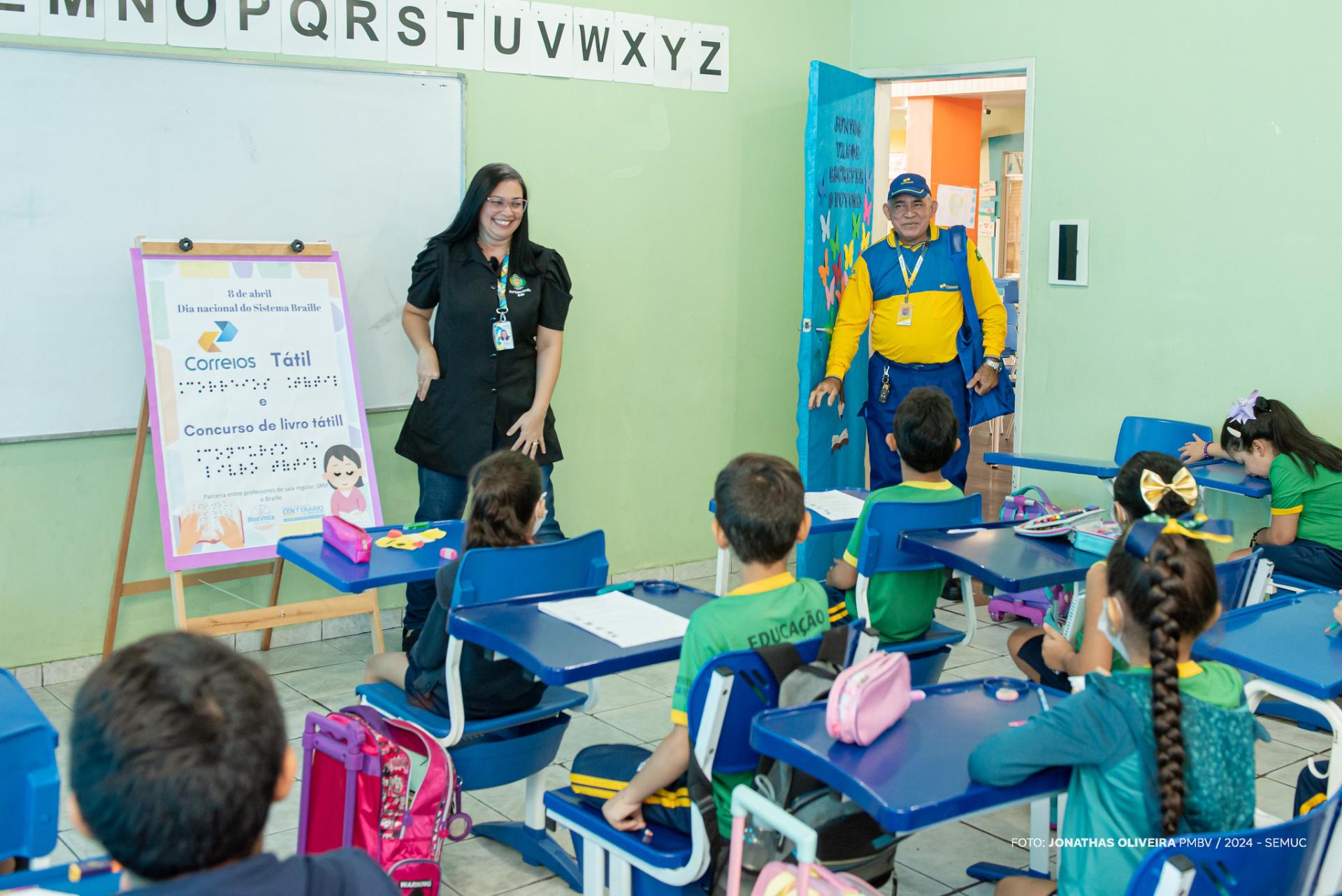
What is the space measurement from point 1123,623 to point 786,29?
173 inches

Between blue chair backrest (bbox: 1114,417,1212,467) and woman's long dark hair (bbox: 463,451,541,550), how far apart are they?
287cm

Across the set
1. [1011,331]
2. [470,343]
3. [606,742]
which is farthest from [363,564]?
[1011,331]

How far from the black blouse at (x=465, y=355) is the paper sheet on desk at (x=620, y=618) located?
175 centimetres

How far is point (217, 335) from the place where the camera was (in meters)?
4.00

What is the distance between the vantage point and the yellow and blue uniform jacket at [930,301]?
4969 millimetres

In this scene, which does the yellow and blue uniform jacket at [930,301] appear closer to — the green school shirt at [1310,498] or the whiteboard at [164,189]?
the green school shirt at [1310,498]

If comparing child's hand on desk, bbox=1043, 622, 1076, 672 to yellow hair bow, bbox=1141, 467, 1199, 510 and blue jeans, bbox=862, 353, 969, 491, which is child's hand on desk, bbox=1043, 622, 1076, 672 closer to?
yellow hair bow, bbox=1141, 467, 1199, 510

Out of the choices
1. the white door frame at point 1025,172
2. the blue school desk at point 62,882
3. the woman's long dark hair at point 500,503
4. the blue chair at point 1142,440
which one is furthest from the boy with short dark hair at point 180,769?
the white door frame at point 1025,172

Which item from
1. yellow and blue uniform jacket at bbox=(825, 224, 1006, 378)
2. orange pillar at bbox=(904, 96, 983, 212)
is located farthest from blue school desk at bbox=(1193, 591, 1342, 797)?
orange pillar at bbox=(904, 96, 983, 212)

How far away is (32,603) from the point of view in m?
4.06

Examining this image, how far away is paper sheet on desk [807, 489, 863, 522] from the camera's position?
3.55 m

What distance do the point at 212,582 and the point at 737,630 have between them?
8.97 ft

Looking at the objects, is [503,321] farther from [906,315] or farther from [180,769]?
[180,769]

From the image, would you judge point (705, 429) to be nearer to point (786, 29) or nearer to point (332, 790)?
point (786, 29)
